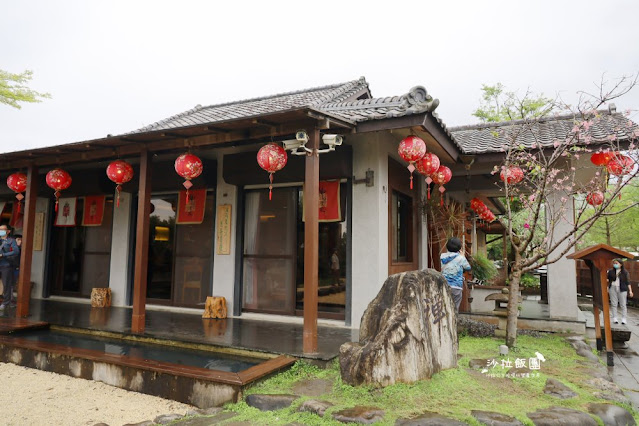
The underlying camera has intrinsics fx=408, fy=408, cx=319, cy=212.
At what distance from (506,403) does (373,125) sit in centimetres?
408

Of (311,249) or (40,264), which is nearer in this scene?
(311,249)

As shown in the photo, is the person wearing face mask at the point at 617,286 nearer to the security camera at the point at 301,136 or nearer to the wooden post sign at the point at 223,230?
the security camera at the point at 301,136

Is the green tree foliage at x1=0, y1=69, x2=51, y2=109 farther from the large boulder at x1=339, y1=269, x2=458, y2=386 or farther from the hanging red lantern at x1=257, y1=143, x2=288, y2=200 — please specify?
the large boulder at x1=339, y1=269, x2=458, y2=386

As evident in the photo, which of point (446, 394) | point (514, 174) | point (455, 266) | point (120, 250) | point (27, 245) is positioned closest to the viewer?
point (446, 394)

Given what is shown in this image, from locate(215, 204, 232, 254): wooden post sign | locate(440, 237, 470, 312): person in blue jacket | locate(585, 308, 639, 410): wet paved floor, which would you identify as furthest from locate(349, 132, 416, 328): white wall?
locate(585, 308, 639, 410): wet paved floor

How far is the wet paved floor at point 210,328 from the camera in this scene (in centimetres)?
581

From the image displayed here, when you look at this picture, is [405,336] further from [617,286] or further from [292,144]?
[617,286]

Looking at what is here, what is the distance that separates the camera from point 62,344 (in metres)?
6.41

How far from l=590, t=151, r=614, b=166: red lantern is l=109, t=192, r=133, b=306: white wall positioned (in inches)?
386

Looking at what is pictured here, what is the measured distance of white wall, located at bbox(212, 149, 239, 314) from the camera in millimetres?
8375

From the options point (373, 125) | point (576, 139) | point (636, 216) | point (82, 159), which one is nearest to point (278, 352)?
point (373, 125)

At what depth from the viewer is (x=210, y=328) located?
7055 millimetres

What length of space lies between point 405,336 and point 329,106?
18.0 feet

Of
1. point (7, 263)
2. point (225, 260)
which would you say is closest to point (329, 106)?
point (225, 260)
